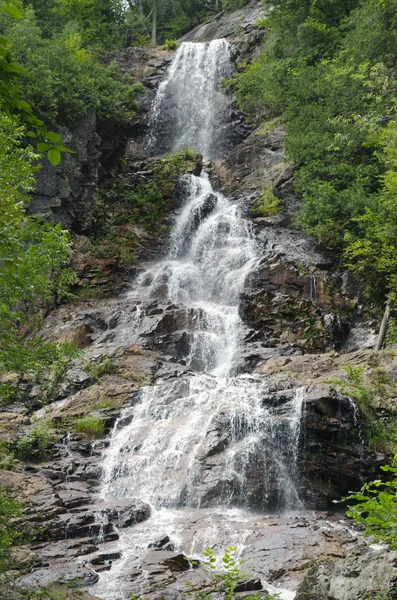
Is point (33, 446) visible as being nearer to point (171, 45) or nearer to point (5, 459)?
point (5, 459)

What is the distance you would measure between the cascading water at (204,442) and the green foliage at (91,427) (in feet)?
1.37

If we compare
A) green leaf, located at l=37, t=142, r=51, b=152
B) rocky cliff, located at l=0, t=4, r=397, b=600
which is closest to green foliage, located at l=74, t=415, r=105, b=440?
rocky cliff, located at l=0, t=4, r=397, b=600

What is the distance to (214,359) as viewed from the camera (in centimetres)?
1925

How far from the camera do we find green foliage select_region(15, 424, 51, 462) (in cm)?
1418

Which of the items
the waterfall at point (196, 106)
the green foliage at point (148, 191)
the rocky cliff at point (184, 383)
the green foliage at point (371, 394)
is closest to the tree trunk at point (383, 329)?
the rocky cliff at point (184, 383)

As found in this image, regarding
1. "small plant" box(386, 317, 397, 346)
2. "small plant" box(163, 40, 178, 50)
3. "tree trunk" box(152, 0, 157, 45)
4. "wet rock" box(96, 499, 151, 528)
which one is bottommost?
"wet rock" box(96, 499, 151, 528)

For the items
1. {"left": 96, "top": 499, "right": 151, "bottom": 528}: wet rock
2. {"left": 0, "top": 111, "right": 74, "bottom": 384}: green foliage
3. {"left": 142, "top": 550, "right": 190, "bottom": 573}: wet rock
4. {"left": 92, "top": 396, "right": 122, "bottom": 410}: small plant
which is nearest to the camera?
{"left": 0, "top": 111, "right": 74, "bottom": 384}: green foliage

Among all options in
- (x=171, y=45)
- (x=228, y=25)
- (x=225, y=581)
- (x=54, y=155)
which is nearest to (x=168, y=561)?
(x=225, y=581)

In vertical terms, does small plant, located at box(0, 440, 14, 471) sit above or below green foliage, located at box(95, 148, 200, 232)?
below

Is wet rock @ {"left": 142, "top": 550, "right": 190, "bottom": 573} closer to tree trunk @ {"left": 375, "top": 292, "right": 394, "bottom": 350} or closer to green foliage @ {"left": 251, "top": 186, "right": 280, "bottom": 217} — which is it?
tree trunk @ {"left": 375, "top": 292, "right": 394, "bottom": 350}

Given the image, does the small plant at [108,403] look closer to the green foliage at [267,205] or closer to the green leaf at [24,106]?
the green foliage at [267,205]

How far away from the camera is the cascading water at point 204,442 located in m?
11.6

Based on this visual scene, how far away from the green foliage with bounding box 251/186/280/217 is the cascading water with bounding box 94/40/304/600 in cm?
395

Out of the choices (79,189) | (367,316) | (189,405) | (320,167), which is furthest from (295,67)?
(189,405)
